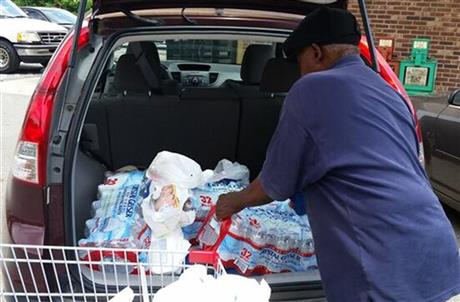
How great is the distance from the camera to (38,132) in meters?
2.10

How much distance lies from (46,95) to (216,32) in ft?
2.76

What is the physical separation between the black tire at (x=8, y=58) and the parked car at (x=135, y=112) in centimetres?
970

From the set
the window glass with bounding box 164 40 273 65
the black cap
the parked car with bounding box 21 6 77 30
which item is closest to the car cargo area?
the black cap

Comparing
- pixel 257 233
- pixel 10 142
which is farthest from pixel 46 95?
pixel 10 142

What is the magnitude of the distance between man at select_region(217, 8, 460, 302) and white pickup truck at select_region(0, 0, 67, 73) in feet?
38.1

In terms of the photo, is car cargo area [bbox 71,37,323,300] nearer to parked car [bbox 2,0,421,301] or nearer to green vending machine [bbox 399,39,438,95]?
parked car [bbox 2,0,421,301]

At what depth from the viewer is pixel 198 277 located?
51.1 inches

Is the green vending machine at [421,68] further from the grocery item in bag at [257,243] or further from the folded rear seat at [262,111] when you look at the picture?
the grocery item in bag at [257,243]

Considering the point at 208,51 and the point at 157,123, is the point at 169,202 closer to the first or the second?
the point at 157,123

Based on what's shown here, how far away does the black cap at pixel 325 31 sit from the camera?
1.76m

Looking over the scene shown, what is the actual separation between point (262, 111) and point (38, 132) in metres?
1.51

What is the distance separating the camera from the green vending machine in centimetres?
889

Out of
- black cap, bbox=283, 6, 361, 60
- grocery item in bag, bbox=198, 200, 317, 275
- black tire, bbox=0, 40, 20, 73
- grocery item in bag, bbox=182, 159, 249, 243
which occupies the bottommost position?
black tire, bbox=0, 40, 20, 73

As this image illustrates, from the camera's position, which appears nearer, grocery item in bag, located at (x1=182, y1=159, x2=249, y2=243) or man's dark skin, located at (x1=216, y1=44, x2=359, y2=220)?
man's dark skin, located at (x1=216, y1=44, x2=359, y2=220)
